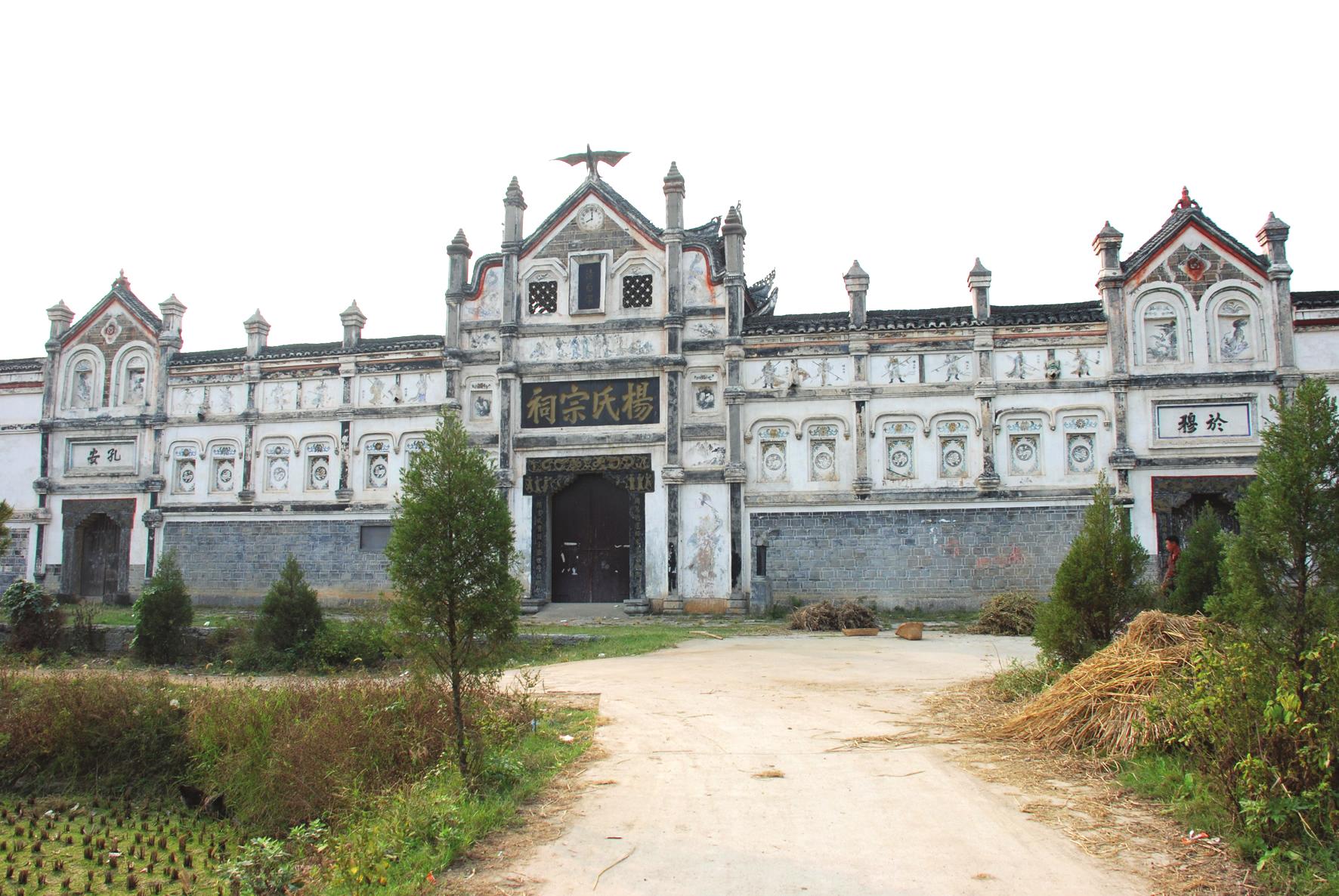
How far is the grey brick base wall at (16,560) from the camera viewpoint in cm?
2500

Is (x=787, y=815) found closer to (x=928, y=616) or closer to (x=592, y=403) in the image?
(x=928, y=616)

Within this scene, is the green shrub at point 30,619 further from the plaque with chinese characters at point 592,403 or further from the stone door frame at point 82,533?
the plaque with chinese characters at point 592,403

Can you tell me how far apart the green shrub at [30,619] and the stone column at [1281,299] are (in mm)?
23769

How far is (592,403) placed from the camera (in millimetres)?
22328

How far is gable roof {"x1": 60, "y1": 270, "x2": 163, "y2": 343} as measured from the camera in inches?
1006

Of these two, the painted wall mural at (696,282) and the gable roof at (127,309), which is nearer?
the painted wall mural at (696,282)

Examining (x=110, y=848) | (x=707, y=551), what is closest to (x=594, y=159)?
(x=707, y=551)

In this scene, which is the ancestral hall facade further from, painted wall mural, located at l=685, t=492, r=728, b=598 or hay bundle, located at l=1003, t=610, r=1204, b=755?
hay bundle, located at l=1003, t=610, r=1204, b=755

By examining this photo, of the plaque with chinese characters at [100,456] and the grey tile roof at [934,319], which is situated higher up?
the grey tile roof at [934,319]

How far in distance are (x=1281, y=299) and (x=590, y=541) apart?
1593 cm

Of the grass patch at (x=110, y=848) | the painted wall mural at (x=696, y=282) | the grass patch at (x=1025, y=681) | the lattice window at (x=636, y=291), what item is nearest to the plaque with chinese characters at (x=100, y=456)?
the lattice window at (x=636, y=291)

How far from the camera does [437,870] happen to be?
5.16 meters

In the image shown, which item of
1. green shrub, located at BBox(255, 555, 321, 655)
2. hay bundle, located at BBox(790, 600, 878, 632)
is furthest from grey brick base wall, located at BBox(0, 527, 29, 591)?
hay bundle, located at BBox(790, 600, 878, 632)

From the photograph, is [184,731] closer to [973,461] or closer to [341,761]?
[341,761]
